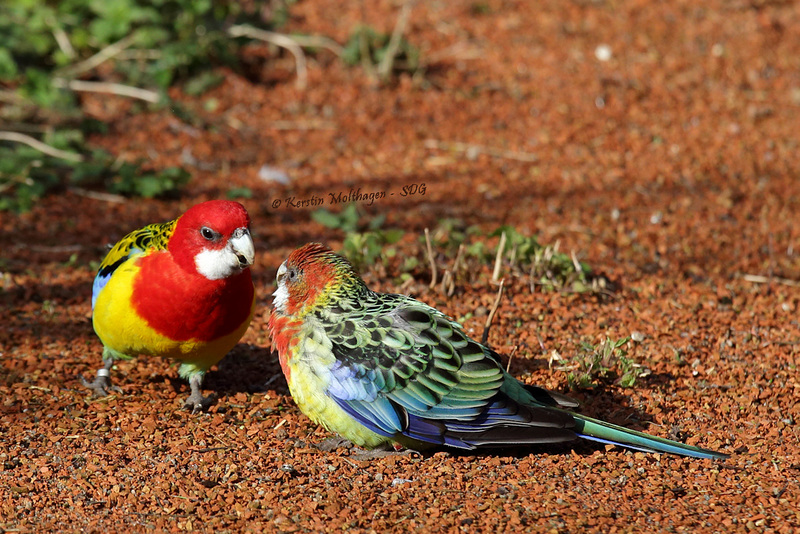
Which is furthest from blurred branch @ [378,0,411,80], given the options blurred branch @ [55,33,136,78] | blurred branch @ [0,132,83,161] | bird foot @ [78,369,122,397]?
bird foot @ [78,369,122,397]

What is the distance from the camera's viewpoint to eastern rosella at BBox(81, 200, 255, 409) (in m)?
4.24

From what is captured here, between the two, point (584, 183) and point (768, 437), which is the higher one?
point (584, 183)

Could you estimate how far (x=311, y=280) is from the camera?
418 cm

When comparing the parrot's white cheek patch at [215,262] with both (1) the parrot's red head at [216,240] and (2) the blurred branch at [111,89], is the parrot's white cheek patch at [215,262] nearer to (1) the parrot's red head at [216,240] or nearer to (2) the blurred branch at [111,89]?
(1) the parrot's red head at [216,240]

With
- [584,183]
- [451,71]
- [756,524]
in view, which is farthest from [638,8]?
[756,524]

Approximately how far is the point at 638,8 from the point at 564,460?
24.7 feet

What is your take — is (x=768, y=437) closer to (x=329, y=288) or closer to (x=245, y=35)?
(x=329, y=288)

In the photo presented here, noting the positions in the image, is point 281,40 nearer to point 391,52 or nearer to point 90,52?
point 391,52

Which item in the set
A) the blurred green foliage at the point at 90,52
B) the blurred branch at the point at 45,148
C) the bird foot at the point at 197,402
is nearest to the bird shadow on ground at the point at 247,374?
the bird foot at the point at 197,402

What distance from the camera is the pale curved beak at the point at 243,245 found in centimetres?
422

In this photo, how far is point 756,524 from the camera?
3.45 metres

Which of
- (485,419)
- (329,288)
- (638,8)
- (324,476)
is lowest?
(324,476)

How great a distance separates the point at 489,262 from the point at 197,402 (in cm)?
230

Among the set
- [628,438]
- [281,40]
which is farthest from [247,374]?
[281,40]
